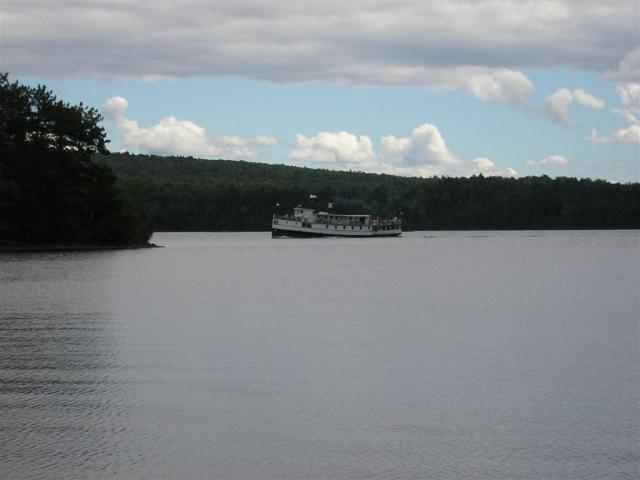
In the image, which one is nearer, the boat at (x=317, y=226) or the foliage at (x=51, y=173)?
the foliage at (x=51, y=173)

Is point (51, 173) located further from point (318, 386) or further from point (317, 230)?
point (317, 230)

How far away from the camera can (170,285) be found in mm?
56500

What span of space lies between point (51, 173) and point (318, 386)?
7248 cm

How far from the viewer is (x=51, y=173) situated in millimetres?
90062

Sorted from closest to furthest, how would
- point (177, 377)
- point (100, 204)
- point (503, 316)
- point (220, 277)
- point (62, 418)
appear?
A: 1. point (62, 418)
2. point (177, 377)
3. point (503, 316)
4. point (220, 277)
5. point (100, 204)

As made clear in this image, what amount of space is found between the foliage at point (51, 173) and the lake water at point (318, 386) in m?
42.3

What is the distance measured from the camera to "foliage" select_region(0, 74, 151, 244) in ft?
291

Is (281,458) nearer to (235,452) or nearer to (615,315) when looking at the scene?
(235,452)

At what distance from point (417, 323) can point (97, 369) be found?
1472 centimetres

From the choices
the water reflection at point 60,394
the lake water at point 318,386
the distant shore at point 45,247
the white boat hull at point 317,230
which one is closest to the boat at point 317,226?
the white boat hull at point 317,230

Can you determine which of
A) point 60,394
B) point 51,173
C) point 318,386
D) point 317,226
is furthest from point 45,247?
point 317,226

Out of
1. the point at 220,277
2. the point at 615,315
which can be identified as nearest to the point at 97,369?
the point at 615,315

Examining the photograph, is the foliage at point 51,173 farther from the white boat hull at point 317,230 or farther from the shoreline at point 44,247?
the white boat hull at point 317,230

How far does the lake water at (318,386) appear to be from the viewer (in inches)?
626
